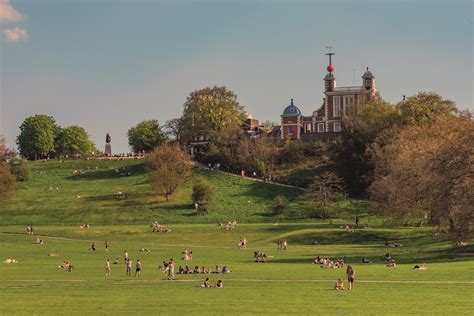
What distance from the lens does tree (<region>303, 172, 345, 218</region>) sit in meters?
101

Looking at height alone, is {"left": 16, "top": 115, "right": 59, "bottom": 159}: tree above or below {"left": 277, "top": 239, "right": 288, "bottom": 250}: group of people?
above

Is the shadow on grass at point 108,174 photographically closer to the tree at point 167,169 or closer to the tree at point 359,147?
the tree at point 167,169

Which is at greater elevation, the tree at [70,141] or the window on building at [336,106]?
the window on building at [336,106]

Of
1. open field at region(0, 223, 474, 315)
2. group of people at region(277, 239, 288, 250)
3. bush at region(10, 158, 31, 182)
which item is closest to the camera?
open field at region(0, 223, 474, 315)

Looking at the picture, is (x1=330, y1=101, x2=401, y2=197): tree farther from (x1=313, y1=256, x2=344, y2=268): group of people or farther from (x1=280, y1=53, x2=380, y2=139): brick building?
(x1=313, y1=256, x2=344, y2=268): group of people

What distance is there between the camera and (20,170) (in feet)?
423

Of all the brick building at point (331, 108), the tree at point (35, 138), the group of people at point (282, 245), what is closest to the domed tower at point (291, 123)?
the brick building at point (331, 108)

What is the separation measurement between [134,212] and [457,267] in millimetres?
61914

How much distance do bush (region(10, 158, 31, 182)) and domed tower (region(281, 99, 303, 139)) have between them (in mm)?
49333

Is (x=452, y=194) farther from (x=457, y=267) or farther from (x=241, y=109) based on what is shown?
(x=241, y=109)

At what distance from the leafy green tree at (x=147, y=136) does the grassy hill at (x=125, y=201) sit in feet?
99.6

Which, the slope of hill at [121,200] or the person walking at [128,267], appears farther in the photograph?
the slope of hill at [121,200]

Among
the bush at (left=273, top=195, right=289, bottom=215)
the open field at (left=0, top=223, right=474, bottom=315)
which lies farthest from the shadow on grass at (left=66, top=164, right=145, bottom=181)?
the open field at (left=0, top=223, right=474, bottom=315)

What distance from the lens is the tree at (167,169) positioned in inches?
4277
